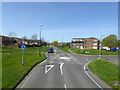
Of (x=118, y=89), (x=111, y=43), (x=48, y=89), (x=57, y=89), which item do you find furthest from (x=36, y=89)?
(x=111, y=43)

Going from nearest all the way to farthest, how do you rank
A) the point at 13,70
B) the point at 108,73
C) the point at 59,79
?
the point at 59,79 → the point at 13,70 → the point at 108,73

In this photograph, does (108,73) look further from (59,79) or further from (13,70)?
(13,70)

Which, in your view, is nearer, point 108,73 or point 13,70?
point 13,70

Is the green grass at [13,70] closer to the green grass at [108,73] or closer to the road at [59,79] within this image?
the road at [59,79]

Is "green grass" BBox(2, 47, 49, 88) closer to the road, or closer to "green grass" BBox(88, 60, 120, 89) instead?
the road

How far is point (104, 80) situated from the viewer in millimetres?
9805

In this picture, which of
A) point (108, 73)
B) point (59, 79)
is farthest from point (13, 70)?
point (108, 73)

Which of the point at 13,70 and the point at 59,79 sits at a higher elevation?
the point at 13,70

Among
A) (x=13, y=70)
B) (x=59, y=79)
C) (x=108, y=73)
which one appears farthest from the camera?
(x=108, y=73)

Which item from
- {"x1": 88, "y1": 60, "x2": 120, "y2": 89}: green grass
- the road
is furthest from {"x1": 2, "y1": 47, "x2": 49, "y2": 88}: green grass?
{"x1": 88, "y1": 60, "x2": 120, "y2": 89}: green grass

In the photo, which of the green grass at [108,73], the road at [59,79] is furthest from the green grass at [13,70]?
the green grass at [108,73]

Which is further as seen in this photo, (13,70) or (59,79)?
(13,70)

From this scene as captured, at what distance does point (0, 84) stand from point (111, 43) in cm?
5943

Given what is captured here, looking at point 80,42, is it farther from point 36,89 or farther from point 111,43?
point 36,89
